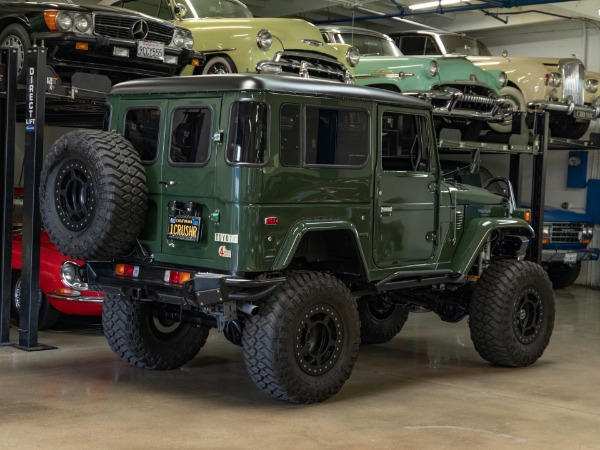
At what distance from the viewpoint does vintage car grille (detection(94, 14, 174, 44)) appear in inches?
350

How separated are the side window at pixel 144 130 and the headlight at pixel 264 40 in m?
3.63

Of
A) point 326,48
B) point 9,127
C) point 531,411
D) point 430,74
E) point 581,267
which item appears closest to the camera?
point 531,411

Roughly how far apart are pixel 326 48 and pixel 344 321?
5.04 meters

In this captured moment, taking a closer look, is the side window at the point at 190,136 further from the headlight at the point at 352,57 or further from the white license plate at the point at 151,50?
the headlight at the point at 352,57

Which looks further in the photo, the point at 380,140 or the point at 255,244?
the point at 380,140

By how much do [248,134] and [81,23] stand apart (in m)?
3.31

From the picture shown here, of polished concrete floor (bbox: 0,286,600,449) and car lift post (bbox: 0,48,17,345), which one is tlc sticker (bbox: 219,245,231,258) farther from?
car lift post (bbox: 0,48,17,345)

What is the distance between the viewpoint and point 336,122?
6.68 meters

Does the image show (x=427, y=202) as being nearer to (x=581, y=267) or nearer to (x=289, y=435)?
(x=289, y=435)

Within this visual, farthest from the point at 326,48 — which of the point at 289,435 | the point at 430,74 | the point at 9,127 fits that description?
the point at 289,435

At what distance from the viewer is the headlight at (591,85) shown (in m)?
13.9

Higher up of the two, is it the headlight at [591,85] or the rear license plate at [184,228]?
the headlight at [591,85]

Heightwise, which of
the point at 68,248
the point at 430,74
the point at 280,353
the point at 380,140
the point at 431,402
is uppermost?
the point at 430,74

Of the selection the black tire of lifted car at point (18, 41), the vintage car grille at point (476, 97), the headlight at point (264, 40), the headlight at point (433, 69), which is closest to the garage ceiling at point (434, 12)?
the vintage car grille at point (476, 97)
